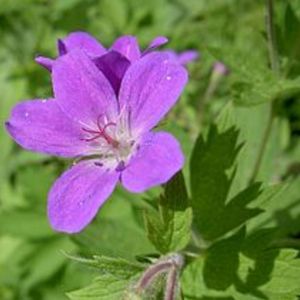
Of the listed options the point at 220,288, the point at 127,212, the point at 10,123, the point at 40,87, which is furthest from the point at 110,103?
the point at 40,87

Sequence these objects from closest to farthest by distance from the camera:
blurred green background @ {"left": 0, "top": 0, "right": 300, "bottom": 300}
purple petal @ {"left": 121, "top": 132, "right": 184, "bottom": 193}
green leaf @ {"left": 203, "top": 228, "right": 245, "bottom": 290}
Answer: purple petal @ {"left": 121, "top": 132, "right": 184, "bottom": 193}
green leaf @ {"left": 203, "top": 228, "right": 245, "bottom": 290}
blurred green background @ {"left": 0, "top": 0, "right": 300, "bottom": 300}

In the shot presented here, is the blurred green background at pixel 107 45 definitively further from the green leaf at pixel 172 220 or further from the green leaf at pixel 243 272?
the green leaf at pixel 172 220

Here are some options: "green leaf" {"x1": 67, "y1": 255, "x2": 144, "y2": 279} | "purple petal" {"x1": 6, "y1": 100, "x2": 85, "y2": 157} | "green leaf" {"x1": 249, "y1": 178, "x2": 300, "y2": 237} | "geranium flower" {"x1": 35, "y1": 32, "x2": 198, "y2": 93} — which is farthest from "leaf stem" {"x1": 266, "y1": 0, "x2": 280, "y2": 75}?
"green leaf" {"x1": 67, "y1": 255, "x2": 144, "y2": 279}

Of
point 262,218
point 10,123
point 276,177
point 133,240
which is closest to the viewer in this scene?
point 10,123

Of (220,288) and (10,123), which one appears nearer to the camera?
(10,123)

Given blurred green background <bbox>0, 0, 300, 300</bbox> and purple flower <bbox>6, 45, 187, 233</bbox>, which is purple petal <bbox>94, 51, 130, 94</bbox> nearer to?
purple flower <bbox>6, 45, 187, 233</bbox>

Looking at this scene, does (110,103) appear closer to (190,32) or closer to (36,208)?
(36,208)
